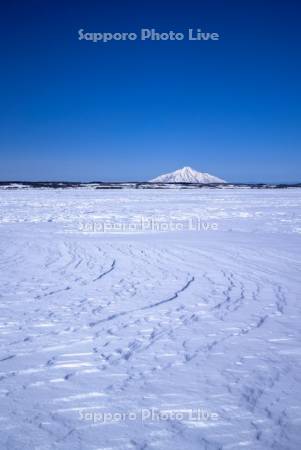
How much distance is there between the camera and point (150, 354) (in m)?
3.72

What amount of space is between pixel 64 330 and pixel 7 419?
1584mm

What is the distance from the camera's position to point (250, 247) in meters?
9.84

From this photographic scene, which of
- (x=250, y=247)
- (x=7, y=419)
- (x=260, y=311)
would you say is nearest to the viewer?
(x=7, y=419)

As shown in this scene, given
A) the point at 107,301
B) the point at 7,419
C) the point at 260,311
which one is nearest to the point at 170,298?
the point at 107,301

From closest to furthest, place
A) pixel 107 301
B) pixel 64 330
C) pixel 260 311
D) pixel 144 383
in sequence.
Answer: pixel 144 383 < pixel 64 330 < pixel 260 311 < pixel 107 301

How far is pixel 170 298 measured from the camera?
5516mm

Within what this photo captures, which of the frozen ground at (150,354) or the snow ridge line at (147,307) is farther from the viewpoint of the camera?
the snow ridge line at (147,307)

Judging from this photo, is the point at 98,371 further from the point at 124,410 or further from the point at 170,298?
the point at 170,298

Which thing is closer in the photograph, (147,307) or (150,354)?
(150,354)

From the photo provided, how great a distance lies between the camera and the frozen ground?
104 inches

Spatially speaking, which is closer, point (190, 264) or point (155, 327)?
point (155, 327)

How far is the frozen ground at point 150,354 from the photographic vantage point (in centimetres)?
264

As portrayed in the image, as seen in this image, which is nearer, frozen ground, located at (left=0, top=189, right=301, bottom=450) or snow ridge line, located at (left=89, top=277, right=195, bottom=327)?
frozen ground, located at (left=0, top=189, right=301, bottom=450)

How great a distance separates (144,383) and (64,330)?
1.47 metres
